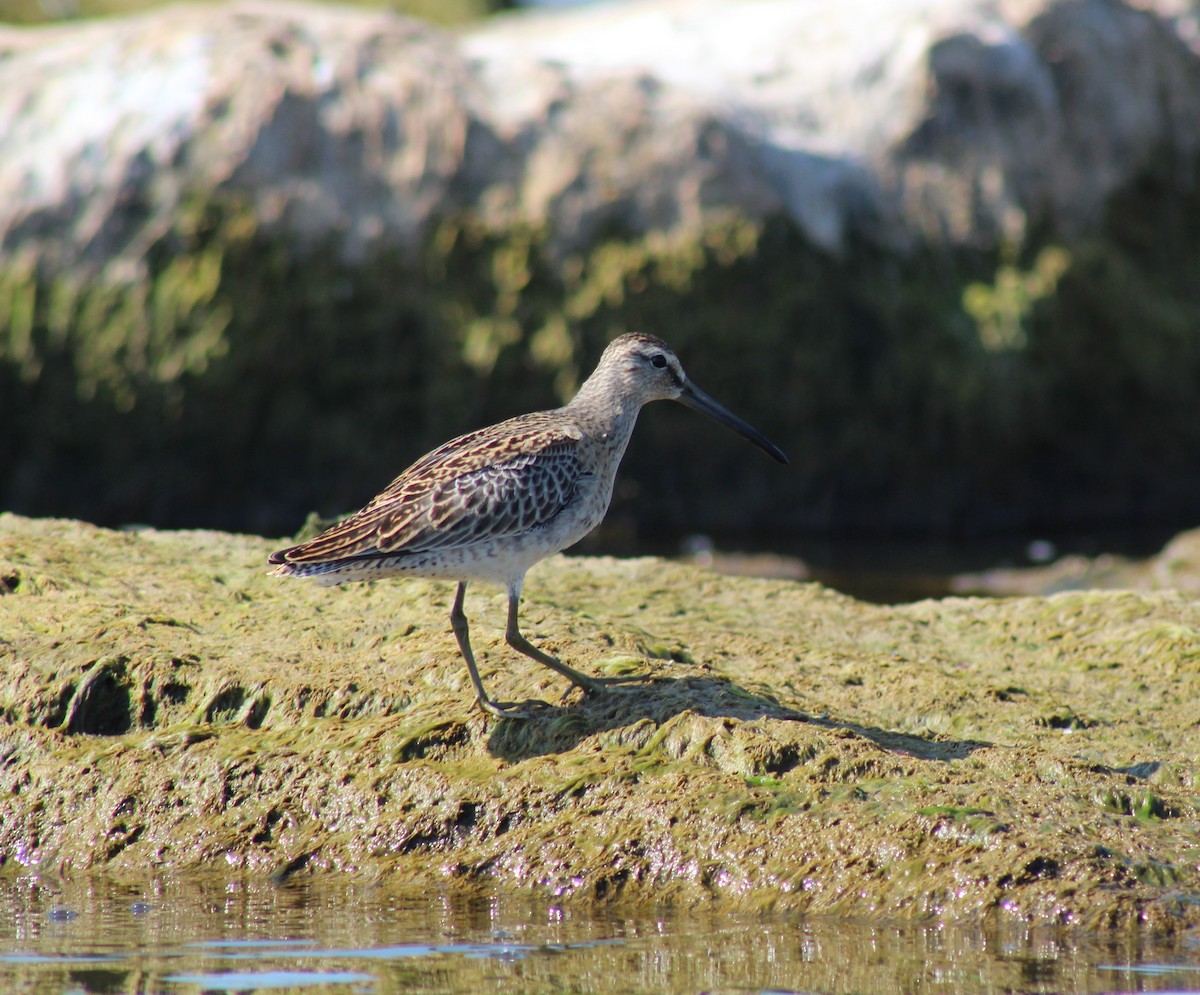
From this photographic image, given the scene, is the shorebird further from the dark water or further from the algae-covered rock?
the dark water

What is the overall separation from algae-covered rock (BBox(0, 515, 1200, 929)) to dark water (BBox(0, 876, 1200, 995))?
0.13 m

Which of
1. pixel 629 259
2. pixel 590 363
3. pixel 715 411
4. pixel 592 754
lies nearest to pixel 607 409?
pixel 715 411

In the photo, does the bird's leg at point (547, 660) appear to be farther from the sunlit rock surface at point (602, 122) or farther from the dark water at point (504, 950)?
the sunlit rock surface at point (602, 122)

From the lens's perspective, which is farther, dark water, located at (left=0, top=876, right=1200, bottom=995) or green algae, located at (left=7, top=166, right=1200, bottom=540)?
green algae, located at (left=7, top=166, right=1200, bottom=540)

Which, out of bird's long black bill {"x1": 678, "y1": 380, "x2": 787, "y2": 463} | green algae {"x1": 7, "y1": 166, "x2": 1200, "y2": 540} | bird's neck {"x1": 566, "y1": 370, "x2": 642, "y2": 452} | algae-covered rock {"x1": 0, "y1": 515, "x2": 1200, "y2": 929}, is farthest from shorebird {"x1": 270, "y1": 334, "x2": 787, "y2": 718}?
green algae {"x1": 7, "y1": 166, "x2": 1200, "y2": 540}

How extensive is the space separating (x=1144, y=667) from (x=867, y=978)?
2.62 m

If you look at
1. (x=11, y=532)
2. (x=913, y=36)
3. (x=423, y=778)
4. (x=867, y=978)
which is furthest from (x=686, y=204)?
(x=867, y=978)

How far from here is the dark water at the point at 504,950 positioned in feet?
12.9

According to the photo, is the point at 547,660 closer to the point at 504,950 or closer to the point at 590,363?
the point at 504,950

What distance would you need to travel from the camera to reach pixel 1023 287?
1257cm

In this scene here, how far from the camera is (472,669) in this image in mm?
5219

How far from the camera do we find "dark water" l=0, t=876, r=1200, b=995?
394cm

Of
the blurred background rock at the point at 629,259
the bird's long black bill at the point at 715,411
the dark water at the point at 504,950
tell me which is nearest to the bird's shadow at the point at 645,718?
the dark water at the point at 504,950

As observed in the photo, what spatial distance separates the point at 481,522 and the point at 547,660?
536mm
